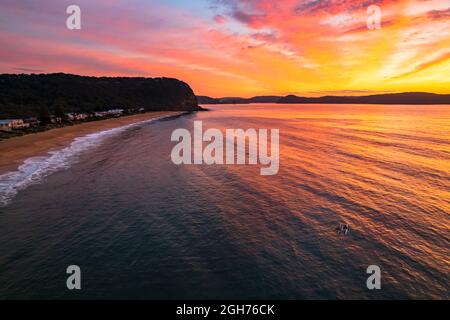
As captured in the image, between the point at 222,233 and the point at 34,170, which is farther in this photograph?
the point at 34,170

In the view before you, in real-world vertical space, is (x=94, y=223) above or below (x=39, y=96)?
below

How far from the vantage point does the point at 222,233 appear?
55.3 feet

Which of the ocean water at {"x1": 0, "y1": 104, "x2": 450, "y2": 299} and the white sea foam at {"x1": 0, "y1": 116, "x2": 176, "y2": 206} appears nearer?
the ocean water at {"x1": 0, "y1": 104, "x2": 450, "y2": 299}

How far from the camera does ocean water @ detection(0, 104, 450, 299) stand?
1187 centimetres

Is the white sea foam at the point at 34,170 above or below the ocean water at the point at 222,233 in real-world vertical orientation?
above

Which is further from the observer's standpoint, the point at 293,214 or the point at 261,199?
the point at 261,199

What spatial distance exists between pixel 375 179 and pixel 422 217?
34.3 ft

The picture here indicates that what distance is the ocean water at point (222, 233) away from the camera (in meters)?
11.9

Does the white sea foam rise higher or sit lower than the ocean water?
higher

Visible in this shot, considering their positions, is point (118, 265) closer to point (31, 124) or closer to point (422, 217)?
point (422, 217)

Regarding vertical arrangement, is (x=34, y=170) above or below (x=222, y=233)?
above

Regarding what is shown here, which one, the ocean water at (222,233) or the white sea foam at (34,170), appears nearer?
the ocean water at (222,233)
